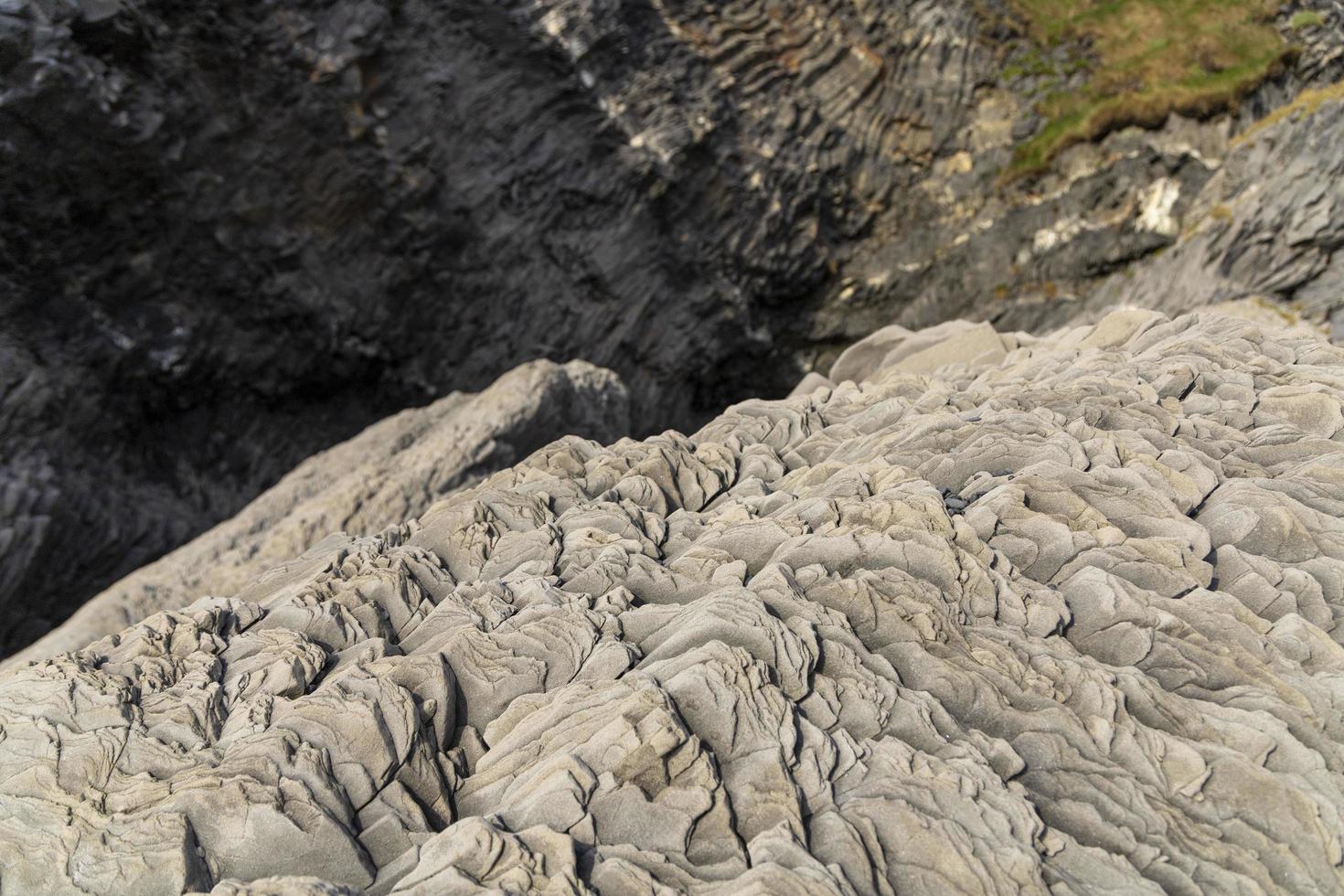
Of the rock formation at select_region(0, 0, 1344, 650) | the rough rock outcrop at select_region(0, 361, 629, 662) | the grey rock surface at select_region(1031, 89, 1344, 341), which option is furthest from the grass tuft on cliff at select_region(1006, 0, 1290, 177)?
the rough rock outcrop at select_region(0, 361, 629, 662)

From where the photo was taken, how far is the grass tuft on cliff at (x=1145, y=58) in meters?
20.0

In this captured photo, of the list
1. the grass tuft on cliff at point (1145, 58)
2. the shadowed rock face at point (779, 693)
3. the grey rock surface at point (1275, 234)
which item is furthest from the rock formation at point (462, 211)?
the shadowed rock face at point (779, 693)

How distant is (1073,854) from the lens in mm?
4676

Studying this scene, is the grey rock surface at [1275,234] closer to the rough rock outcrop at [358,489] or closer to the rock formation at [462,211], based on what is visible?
the rock formation at [462,211]

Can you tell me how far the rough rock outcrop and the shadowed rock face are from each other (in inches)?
193

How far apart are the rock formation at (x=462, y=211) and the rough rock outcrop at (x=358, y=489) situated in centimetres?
270

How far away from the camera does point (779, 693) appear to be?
5328mm

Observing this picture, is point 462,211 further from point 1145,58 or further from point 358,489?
point 1145,58

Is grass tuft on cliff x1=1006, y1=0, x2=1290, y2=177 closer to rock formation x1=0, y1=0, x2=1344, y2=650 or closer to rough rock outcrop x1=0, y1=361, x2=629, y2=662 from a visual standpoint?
rock formation x1=0, y1=0, x2=1344, y2=650

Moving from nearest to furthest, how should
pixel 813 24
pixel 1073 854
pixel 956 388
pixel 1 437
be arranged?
pixel 1073 854, pixel 956 388, pixel 1 437, pixel 813 24

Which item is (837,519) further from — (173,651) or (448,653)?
(173,651)

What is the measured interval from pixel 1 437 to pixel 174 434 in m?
3.31

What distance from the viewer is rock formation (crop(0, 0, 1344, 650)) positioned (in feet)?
51.3

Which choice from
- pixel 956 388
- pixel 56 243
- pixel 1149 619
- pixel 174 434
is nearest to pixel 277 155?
pixel 56 243
